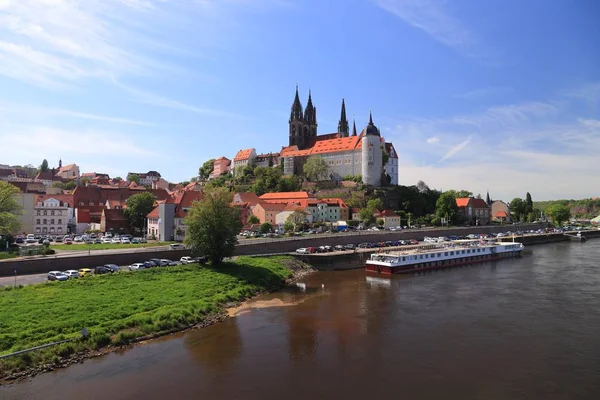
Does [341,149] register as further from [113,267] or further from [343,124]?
[113,267]

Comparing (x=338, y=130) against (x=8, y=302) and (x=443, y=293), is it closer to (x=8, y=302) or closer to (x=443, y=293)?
(x=443, y=293)

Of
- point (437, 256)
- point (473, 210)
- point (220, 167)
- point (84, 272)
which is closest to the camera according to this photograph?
point (84, 272)

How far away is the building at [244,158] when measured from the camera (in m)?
124

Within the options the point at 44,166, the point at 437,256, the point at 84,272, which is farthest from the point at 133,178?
the point at 84,272

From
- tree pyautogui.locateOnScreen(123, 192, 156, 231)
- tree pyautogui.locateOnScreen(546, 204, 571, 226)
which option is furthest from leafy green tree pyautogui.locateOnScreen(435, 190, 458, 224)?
tree pyautogui.locateOnScreen(123, 192, 156, 231)

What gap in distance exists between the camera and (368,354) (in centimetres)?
2078

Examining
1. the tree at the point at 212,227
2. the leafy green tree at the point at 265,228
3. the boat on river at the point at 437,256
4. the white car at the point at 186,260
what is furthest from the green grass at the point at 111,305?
the leafy green tree at the point at 265,228

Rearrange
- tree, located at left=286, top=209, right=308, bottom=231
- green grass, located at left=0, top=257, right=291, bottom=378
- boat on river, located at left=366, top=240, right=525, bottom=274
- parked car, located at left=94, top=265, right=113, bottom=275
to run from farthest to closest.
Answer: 1. tree, located at left=286, top=209, right=308, bottom=231
2. boat on river, located at left=366, top=240, right=525, bottom=274
3. parked car, located at left=94, top=265, right=113, bottom=275
4. green grass, located at left=0, top=257, right=291, bottom=378

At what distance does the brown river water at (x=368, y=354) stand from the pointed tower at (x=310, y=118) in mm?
98180

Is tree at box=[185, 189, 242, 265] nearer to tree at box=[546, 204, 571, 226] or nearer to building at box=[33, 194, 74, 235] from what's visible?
building at box=[33, 194, 74, 235]

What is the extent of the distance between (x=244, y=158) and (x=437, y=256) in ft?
271

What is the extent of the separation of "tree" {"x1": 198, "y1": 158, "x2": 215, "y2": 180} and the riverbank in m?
106

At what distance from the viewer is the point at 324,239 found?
5566 centimetres

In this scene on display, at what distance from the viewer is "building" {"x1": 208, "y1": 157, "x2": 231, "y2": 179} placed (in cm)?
13362
